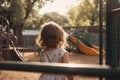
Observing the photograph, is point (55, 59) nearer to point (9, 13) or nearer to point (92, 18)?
point (9, 13)

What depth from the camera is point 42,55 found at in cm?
322

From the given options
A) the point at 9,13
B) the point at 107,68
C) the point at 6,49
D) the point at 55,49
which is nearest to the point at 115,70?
the point at 107,68

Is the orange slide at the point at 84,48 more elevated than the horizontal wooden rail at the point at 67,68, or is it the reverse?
the horizontal wooden rail at the point at 67,68

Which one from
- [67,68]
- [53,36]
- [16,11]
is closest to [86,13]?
[16,11]

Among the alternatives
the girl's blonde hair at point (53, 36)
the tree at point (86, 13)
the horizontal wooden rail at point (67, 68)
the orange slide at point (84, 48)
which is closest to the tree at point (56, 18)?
the tree at point (86, 13)

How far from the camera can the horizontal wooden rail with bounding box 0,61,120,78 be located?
738 mm

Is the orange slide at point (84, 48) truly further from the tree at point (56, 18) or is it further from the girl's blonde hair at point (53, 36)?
the tree at point (56, 18)

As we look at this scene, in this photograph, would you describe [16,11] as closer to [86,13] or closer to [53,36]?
[86,13]

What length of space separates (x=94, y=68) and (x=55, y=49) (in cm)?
244

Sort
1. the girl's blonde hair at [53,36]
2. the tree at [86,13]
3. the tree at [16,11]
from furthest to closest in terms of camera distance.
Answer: the tree at [86,13] < the tree at [16,11] < the girl's blonde hair at [53,36]

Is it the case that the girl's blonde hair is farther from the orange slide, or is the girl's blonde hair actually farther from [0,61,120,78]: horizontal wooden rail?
the orange slide

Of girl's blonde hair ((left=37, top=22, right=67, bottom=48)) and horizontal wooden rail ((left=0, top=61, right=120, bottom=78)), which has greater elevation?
horizontal wooden rail ((left=0, top=61, right=120, bottom=78))

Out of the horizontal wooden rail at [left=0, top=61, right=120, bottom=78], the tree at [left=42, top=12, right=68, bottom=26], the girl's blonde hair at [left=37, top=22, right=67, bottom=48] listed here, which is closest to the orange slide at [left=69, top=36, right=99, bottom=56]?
the girl's blonde hair at [left=37, top=22, right=67, bottom=48]

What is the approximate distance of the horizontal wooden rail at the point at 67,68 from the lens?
738 mm
